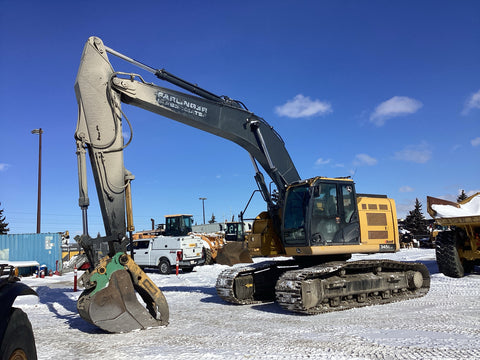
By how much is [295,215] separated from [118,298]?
14.2 feet

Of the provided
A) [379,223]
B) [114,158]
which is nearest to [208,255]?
[379,223]

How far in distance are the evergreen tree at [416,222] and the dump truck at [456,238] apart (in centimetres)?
4818

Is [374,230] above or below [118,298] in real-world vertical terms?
above

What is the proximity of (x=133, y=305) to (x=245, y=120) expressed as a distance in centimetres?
514

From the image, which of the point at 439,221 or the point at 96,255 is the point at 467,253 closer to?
the point at 439,221

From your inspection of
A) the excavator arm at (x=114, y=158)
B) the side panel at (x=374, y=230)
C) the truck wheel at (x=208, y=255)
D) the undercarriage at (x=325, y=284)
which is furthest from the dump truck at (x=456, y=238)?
the truck wheel at (x=208, y=255)

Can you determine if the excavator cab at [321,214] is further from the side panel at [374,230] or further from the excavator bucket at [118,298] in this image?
the excavator bucket at [118,298]

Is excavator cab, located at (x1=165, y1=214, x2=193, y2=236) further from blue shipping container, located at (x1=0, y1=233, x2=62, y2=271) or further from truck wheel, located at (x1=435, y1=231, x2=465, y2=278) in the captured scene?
truck wheel, located at (x1=435, y1=231, x2=465, y2=278)

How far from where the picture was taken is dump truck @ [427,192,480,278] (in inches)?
515

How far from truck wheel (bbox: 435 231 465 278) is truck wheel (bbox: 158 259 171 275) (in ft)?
40.4

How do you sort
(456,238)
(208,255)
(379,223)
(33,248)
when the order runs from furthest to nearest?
(33,248)
(208,255)
(456,238)
(379,223)

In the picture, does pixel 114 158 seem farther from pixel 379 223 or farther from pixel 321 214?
pixel 379 223

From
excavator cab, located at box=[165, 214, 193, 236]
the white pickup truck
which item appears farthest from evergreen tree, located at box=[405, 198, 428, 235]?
the white pickup truck

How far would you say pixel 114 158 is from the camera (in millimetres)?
7973
